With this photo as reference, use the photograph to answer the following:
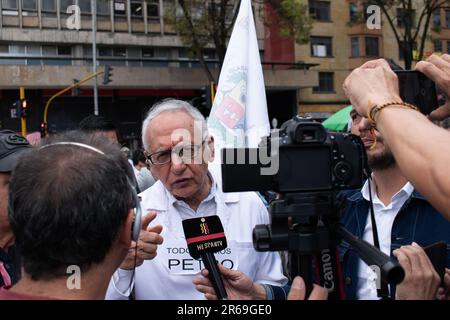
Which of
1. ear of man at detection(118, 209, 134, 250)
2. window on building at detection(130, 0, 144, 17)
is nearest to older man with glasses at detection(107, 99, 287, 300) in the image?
ear of man at detection(118, 209, 134, 250)

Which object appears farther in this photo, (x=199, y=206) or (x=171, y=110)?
(x=171, y=110)

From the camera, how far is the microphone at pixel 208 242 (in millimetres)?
1656

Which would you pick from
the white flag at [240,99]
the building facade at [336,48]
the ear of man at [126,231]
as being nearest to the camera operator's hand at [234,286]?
the ear of man at [126,231]

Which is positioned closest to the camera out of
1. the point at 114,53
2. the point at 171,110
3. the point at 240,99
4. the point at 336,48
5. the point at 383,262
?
the point at 383,262

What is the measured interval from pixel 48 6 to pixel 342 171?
90.1 feet

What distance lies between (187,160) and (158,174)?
0.16 metres

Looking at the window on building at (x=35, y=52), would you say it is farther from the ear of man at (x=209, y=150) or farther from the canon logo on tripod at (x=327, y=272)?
the canon logo on tripod at (x=327, y=272)

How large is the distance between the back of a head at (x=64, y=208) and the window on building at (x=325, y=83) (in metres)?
29.6

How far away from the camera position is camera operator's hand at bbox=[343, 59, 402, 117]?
1374 mm

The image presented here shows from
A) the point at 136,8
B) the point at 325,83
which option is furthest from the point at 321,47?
the point at 136,8

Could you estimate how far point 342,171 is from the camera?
1396 millimetres

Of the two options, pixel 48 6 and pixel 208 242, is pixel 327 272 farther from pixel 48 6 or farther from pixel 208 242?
pixel 48 6

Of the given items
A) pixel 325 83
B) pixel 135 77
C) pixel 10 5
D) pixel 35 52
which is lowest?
pixel 325 83
